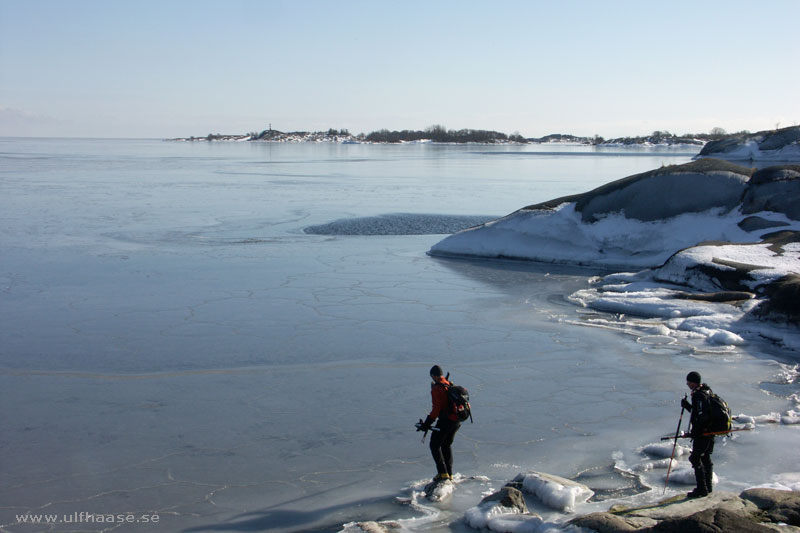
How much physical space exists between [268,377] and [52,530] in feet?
13.9

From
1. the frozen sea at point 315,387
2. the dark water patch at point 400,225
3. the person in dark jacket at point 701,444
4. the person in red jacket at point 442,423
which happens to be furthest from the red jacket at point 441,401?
the dark water patch at point 400,225

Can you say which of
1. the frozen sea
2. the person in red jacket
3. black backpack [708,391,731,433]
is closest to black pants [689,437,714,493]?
black backpack [708,391,731,433]

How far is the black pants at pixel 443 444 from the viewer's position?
22.8 feet

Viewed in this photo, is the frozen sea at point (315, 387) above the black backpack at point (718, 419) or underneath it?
underneath

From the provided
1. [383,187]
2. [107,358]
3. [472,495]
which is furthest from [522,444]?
[383,187]

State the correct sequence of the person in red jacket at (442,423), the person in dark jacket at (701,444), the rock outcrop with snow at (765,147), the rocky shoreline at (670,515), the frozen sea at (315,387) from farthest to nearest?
the rock outcrop with snow at (765,147) < the person in red jacket at (442,423) < the frozen sea at (315,387) < the person in dark jacket at (701,444) < the rocky shoreline at (670,515)

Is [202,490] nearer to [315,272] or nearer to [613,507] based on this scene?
[613,507]

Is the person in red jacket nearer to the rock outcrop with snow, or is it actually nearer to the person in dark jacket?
the person in dark jacket

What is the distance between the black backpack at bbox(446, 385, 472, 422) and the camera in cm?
694

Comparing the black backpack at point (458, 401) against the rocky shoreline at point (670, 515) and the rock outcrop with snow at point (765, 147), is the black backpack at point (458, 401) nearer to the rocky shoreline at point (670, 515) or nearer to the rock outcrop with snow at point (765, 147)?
the rocky shoreline at point (670, 515)

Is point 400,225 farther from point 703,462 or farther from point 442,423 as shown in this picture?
point 703,462

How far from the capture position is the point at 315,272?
17.6 metres

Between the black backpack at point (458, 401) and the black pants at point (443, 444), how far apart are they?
4.4 inches

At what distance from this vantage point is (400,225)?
2648cm
